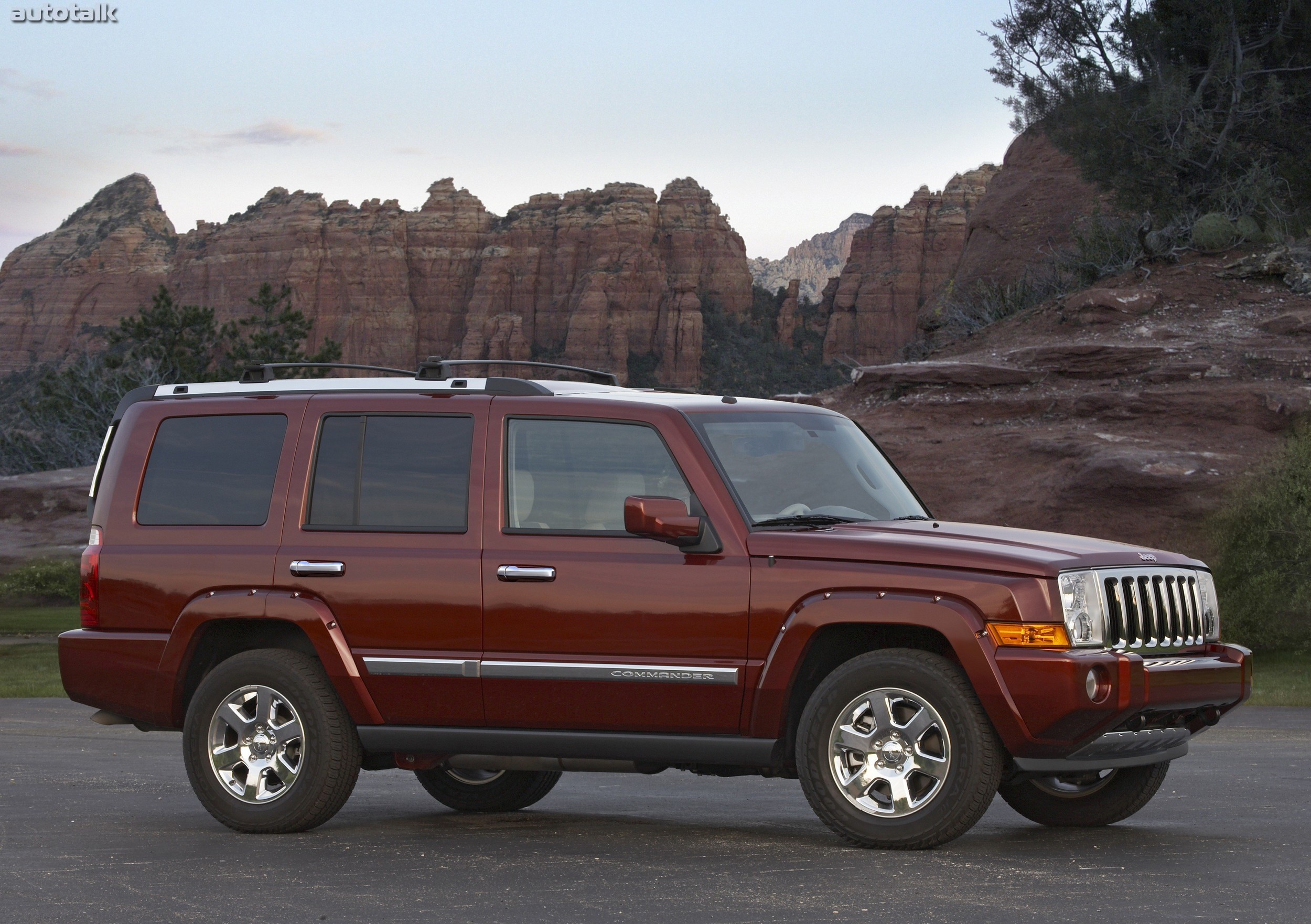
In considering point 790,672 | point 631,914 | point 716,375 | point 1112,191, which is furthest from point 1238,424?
point 716,375

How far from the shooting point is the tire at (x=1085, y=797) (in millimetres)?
7887

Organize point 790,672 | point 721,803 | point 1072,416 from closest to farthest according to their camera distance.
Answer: point 790,672, point 721,803, point 1072,416

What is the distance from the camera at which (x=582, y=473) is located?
7.47m

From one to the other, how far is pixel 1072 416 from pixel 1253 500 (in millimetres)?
3262

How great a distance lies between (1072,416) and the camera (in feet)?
77.6

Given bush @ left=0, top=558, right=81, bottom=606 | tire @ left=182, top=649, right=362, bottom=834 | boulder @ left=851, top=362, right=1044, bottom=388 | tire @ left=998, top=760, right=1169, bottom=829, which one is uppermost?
boulder @ left=851, top=362, right=1044, bottom=388

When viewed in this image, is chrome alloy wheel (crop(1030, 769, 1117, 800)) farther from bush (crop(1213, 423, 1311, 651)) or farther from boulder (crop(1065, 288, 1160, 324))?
boulder (crop(1065, 288, 1160, 324))

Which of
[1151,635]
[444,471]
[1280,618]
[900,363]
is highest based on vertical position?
[900,363]

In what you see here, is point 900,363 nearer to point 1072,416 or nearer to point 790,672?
point 1072,416

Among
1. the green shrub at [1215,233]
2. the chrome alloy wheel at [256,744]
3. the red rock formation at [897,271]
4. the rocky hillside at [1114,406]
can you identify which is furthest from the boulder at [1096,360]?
the red rock formation at [897,271]

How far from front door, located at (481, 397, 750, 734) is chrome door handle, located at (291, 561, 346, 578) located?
76cm

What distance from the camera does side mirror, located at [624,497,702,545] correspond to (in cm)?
686

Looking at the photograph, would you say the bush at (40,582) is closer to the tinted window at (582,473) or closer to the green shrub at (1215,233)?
the green shrub at (1215,233)

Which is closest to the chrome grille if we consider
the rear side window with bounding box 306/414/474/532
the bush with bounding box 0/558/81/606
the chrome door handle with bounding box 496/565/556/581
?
the chrome door handle with bounding box 496/565/556/581
